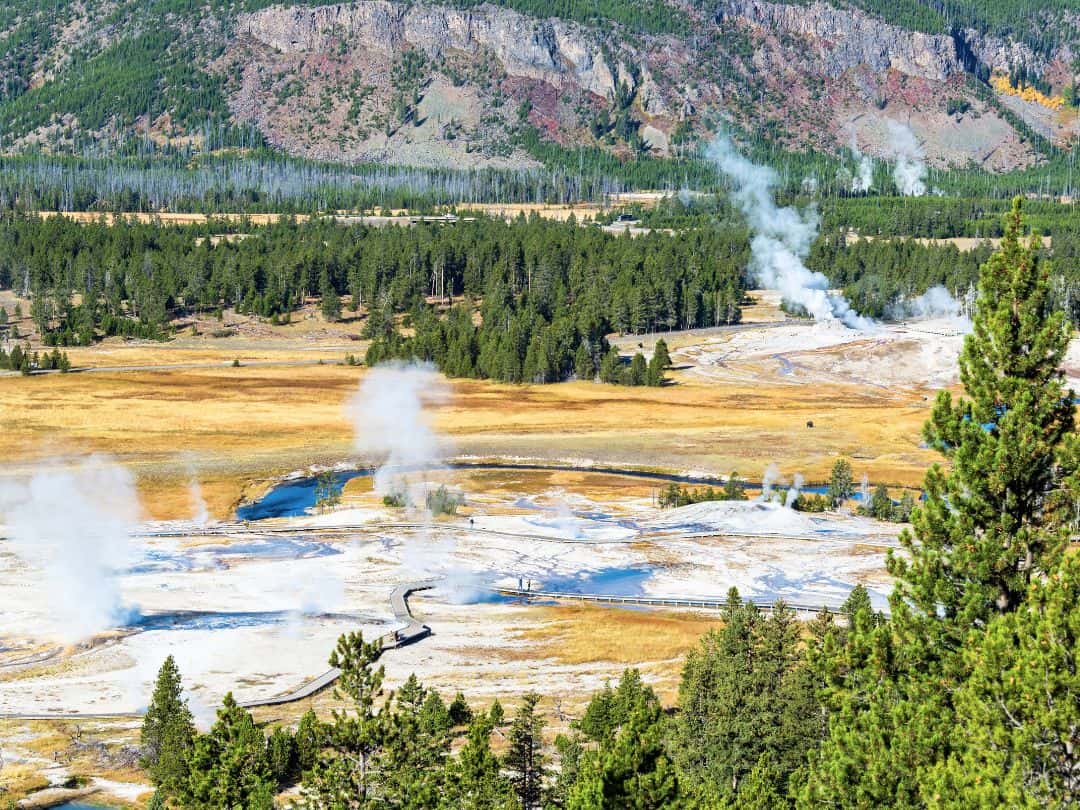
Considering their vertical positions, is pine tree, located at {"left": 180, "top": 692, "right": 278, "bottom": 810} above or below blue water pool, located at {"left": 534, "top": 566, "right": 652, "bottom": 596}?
above

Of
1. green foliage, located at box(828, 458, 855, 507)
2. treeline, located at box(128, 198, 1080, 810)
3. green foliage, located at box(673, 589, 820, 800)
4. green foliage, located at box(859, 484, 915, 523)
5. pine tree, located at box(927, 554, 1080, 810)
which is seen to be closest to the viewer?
pine tree, located at box(927, 554, 1080, 810)

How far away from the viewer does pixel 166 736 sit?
4975cm

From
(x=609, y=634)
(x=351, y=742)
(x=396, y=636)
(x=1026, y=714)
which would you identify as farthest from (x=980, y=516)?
(x=396, y=636)

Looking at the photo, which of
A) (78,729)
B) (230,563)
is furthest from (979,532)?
(230,563)

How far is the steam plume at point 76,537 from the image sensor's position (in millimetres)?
73062

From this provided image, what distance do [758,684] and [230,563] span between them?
4534cm

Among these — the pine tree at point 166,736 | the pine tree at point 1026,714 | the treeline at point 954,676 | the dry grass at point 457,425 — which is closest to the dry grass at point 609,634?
the pine tree at point 166,736

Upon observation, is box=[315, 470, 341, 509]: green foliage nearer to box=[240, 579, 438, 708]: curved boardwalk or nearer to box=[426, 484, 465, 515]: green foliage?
box=[426, 484, 465, 515]: green foliage

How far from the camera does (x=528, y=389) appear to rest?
533 feet

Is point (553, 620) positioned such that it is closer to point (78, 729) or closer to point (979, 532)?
point (78, 729)

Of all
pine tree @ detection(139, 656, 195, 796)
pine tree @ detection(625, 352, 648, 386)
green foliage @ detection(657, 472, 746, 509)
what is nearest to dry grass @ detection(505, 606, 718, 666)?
pine tree @ detection(139, 656, 195, 796)

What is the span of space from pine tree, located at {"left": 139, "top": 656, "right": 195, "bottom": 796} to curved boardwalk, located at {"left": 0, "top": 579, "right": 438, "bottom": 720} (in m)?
4.97

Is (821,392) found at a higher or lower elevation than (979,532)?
lower

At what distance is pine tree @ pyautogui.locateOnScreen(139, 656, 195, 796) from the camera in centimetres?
4806
